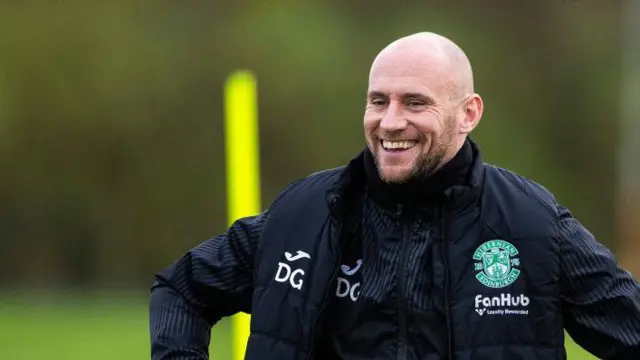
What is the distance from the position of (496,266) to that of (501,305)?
4.0 inches

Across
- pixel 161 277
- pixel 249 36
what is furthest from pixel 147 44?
pixel 161 277

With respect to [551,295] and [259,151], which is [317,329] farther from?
[259,151]

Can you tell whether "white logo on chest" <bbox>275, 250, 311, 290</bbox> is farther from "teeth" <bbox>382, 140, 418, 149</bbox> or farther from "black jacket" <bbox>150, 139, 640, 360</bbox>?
"teeth" <bbox>382, 140, 418, 149</bbox>

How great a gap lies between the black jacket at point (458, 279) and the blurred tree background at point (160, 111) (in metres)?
15.1

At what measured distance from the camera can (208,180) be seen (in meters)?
19.1

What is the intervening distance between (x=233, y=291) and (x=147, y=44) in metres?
16.0

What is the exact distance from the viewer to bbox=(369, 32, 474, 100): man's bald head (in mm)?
3371

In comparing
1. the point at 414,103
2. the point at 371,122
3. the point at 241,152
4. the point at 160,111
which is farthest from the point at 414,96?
the point at 160,111

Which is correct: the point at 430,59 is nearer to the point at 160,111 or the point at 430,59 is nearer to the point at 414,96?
the point at 414,96

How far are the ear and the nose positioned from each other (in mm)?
222

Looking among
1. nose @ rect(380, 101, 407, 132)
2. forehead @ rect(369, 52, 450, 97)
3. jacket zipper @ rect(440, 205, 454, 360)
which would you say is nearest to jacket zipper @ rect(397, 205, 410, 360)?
jacket zipper @ rect(440, 205, 454, 360)

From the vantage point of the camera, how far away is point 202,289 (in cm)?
351

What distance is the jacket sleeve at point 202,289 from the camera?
3469mm

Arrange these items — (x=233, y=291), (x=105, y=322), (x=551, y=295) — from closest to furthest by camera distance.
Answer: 1. (x=551, y=295)
2. (x=233, y=291)
3. (x=105, y=322)
